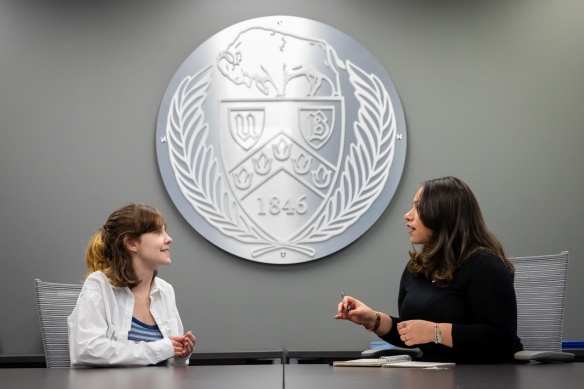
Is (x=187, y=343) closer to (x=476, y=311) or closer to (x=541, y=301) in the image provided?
(x=476, y=311)

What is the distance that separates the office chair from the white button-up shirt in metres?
1.43

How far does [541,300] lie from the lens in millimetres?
3301

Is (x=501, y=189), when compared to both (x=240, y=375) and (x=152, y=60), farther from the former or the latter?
(x=240, y=375)

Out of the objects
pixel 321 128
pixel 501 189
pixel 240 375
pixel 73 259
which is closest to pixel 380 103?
pixel 321 128

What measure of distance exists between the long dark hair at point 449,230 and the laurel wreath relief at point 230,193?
1183mm

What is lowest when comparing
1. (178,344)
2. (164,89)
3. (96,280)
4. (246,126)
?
(178,344)

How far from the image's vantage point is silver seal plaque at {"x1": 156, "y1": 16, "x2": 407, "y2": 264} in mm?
4176

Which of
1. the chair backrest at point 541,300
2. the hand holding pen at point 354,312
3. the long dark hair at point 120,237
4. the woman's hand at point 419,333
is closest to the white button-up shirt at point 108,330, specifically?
the long dark hair at point 120,237

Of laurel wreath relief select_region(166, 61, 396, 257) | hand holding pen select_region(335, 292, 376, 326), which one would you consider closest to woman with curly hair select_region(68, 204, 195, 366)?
hand holding pen select_region(335, 292, 376, 326)

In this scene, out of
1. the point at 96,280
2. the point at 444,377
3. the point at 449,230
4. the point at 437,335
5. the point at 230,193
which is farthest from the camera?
the point at 230,193

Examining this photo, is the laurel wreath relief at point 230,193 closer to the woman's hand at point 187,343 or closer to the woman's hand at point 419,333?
the woman's hand at point 187,343

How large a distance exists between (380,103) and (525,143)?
82 cm

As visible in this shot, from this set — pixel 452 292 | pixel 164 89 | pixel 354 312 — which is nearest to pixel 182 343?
pixel 354 312

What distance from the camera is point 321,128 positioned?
167 inches
